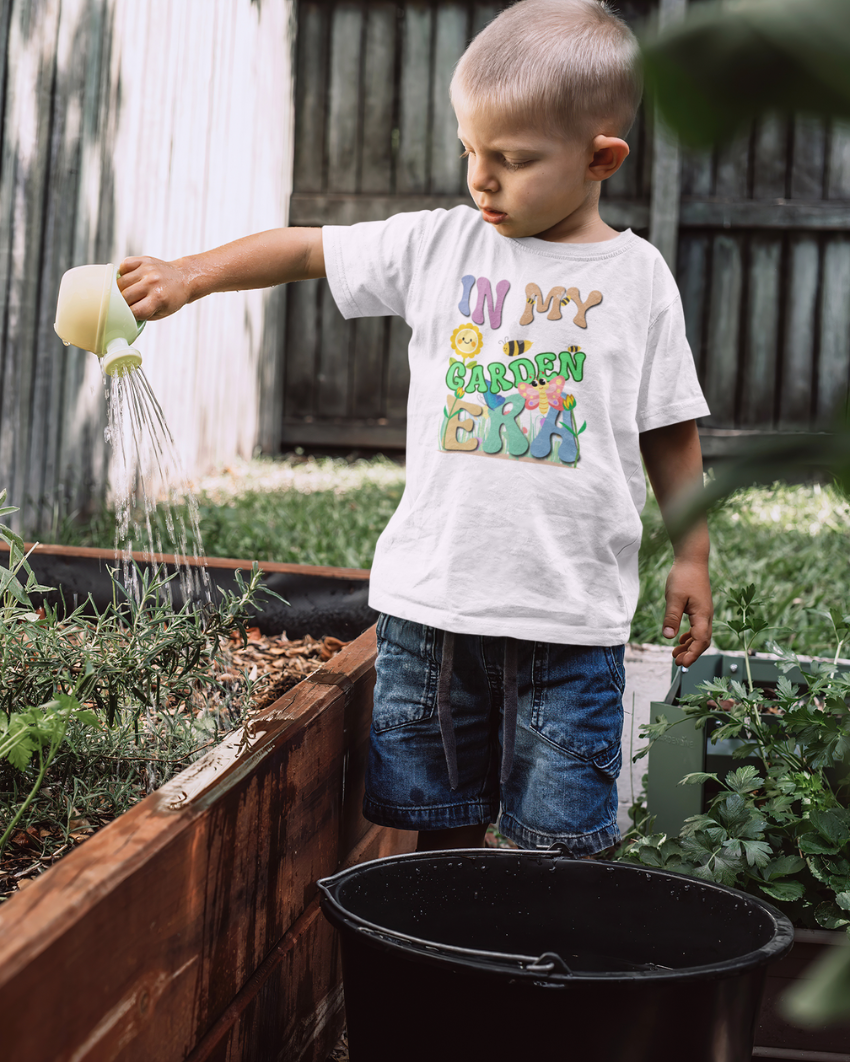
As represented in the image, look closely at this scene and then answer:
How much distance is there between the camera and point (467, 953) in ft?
2.83

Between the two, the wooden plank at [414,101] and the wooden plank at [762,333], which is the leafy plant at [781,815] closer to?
the wooden plank at [762,333]

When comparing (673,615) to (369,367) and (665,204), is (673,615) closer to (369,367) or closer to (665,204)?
(665,204)

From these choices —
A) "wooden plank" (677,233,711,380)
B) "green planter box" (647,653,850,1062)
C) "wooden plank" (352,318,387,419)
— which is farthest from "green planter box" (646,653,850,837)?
"wooden plank" (352,318,387,419)

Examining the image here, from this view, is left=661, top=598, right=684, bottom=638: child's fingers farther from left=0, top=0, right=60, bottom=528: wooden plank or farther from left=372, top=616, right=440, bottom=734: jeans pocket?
left=0, top=0, right=60, bottom=528: wooden plank

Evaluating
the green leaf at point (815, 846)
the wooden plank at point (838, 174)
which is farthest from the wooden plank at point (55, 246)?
the wooden plank at point (838, 174)

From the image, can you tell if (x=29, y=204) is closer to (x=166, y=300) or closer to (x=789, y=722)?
(x=166, y=300)

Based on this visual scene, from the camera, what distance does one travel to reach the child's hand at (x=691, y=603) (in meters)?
1.46

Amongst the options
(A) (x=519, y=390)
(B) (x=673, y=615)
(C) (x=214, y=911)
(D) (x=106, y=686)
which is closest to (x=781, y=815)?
(B) (x=673, y=615)

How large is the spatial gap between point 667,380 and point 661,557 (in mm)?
851

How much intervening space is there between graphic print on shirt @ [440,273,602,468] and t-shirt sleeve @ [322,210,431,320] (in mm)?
157

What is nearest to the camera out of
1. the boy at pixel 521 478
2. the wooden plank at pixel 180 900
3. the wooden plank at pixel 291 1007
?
the wooden plank at pixel 180 900

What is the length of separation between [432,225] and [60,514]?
2493mm

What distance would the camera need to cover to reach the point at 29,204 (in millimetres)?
3332

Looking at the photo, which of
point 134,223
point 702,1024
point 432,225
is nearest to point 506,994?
point 702,1024
